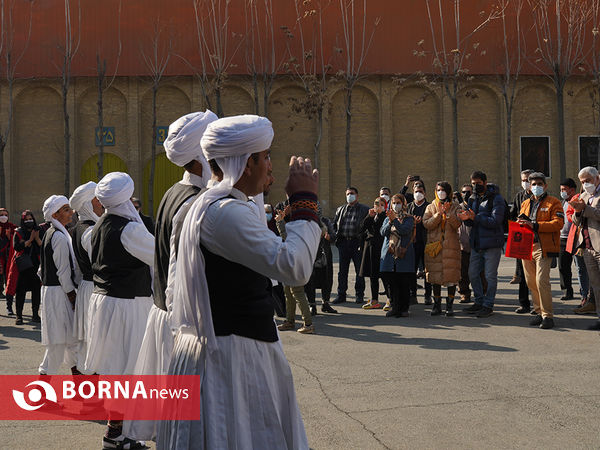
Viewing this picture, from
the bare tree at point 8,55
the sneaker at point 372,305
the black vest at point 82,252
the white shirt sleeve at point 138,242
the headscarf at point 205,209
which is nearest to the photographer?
the headscarf at point 205,209

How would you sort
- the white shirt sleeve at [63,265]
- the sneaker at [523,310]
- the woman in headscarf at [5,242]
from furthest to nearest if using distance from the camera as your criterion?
1. the woman in headscarf at [5,242]
2. the sneaker at [523,310]
3. the white shirt sleeve at [63,265]

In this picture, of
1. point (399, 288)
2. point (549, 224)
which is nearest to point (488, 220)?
point (549, 224)

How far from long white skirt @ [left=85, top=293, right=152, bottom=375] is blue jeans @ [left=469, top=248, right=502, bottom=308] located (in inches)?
267

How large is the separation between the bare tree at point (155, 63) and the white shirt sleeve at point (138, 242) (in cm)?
2646

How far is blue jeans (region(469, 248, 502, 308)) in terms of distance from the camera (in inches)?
414

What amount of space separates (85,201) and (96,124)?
89.4 feet

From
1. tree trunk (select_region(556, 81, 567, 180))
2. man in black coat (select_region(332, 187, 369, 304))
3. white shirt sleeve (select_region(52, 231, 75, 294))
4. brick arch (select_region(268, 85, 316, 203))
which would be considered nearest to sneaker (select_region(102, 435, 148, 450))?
white shirt sleeve (select_region(52, 231, 75, 294))

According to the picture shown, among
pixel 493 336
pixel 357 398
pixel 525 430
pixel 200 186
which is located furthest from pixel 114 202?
pixel 493 336

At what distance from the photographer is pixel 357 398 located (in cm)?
604

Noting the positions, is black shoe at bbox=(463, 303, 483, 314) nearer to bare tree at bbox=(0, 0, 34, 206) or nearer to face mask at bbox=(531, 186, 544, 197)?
face mask at bbox=(531, 186, 544, 197)

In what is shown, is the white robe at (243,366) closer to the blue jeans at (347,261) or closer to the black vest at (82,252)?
the black vest at (82,252)

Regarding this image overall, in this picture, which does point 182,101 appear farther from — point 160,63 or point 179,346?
point 179,346

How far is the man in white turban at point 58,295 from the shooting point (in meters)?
6.23

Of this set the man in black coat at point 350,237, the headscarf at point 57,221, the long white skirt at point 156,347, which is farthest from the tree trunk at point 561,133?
the long white skirt at point 156,347
